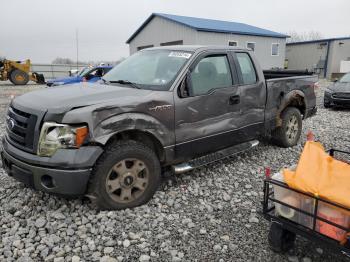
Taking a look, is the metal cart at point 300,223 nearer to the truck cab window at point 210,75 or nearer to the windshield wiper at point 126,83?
the truck cab window at point 210,75

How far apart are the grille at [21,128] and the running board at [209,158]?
174 centimetres

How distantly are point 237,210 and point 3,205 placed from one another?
2.80m

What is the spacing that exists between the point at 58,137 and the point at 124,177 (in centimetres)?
84

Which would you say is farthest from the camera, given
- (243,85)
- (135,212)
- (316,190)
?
(243,85)

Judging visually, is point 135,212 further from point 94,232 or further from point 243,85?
point 243,85

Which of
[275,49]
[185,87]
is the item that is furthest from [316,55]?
[185,87]

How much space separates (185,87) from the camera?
405 cm

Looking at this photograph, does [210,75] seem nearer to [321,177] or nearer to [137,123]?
[137,123]

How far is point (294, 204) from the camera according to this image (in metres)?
2.71

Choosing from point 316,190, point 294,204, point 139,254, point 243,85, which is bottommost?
point 139,254

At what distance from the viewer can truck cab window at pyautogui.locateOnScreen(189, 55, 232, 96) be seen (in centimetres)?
420

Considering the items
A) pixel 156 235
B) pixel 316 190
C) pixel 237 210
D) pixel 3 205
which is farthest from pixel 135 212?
pixel 316 190

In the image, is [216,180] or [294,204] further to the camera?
[216,180]

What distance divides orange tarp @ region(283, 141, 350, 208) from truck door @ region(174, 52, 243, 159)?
162 centimetres
